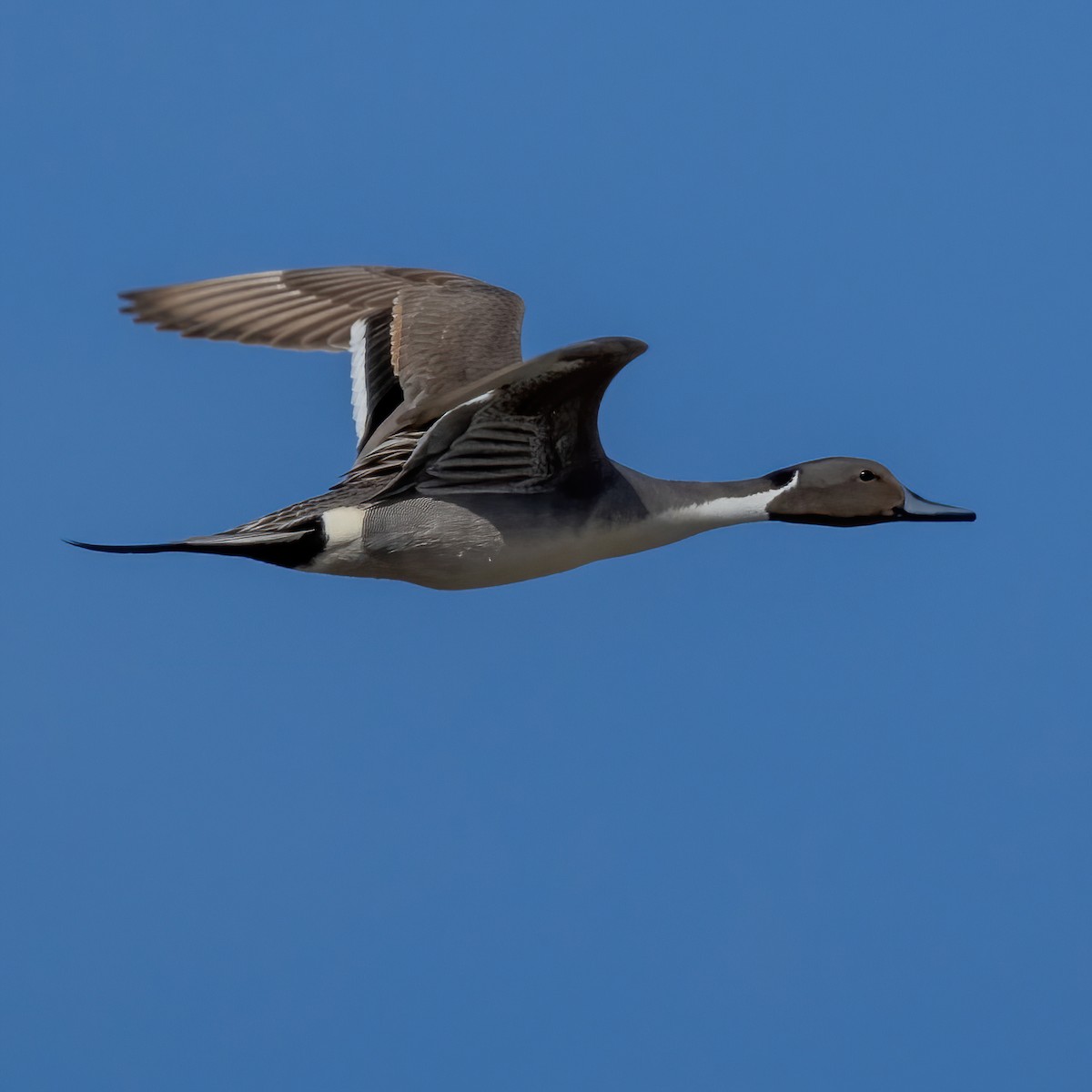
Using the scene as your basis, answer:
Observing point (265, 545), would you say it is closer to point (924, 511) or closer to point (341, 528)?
point (341, 528)

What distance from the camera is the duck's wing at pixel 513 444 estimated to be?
19.8ft

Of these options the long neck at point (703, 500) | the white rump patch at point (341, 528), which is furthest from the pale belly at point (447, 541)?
the long neck at point (703, 500)

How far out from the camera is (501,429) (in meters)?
6.24

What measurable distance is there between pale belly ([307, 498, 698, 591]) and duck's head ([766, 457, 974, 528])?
84 cm

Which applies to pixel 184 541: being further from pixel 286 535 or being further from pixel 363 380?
pixel 363 380

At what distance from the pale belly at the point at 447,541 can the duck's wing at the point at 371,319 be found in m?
0.81

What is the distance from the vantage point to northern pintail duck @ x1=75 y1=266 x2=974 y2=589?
6.14 meters

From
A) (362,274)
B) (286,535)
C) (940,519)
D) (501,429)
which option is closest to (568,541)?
(501,429)

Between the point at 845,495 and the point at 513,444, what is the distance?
147 centimetres

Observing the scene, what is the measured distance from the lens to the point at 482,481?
639 centimetres

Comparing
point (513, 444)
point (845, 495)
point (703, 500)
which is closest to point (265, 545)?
point (513, 444)

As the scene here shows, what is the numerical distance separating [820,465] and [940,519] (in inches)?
19.9

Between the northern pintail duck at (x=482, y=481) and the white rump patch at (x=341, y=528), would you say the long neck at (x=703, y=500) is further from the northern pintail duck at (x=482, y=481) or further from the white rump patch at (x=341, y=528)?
the white rump patch at (x=341, y=528)

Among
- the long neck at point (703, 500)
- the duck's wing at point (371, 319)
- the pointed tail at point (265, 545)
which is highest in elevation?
the duck's wing at point (371, 319)
